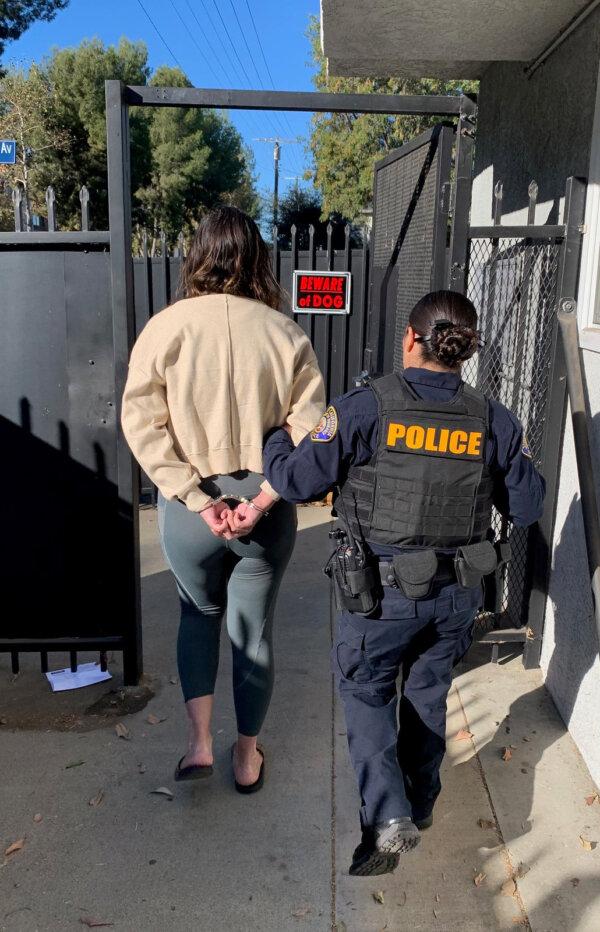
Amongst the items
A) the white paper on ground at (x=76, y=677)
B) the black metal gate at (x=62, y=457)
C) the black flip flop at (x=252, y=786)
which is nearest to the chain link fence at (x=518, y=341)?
the black flip flop at (x=252, y=786)

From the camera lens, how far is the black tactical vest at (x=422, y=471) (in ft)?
6.89

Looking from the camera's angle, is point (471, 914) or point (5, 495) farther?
point (5, 495)

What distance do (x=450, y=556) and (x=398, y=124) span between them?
25.0m

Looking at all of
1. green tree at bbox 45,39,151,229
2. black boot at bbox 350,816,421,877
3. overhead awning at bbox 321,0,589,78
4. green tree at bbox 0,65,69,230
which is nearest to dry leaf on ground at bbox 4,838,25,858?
black boot at bbox 350,816,421,877

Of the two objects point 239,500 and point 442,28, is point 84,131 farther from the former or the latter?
point 239,500

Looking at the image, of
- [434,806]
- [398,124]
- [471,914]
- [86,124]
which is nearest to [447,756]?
[434,806]

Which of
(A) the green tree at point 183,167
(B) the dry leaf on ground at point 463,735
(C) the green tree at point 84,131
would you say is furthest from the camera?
(A) the green tree at point 183,167

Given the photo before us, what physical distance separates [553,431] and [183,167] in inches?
1516

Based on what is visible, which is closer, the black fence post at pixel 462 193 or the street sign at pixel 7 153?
the black fence post at pixel 462 193

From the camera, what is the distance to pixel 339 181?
87.8ft

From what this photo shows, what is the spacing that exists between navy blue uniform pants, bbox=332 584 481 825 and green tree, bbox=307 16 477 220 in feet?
75.5

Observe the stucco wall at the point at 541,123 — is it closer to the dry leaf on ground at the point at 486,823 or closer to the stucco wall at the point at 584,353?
the stucco wall at the point at 584,353

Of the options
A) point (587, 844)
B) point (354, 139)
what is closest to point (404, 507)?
point (587, 844)

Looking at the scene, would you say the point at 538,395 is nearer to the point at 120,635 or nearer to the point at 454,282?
the point at 454,282
